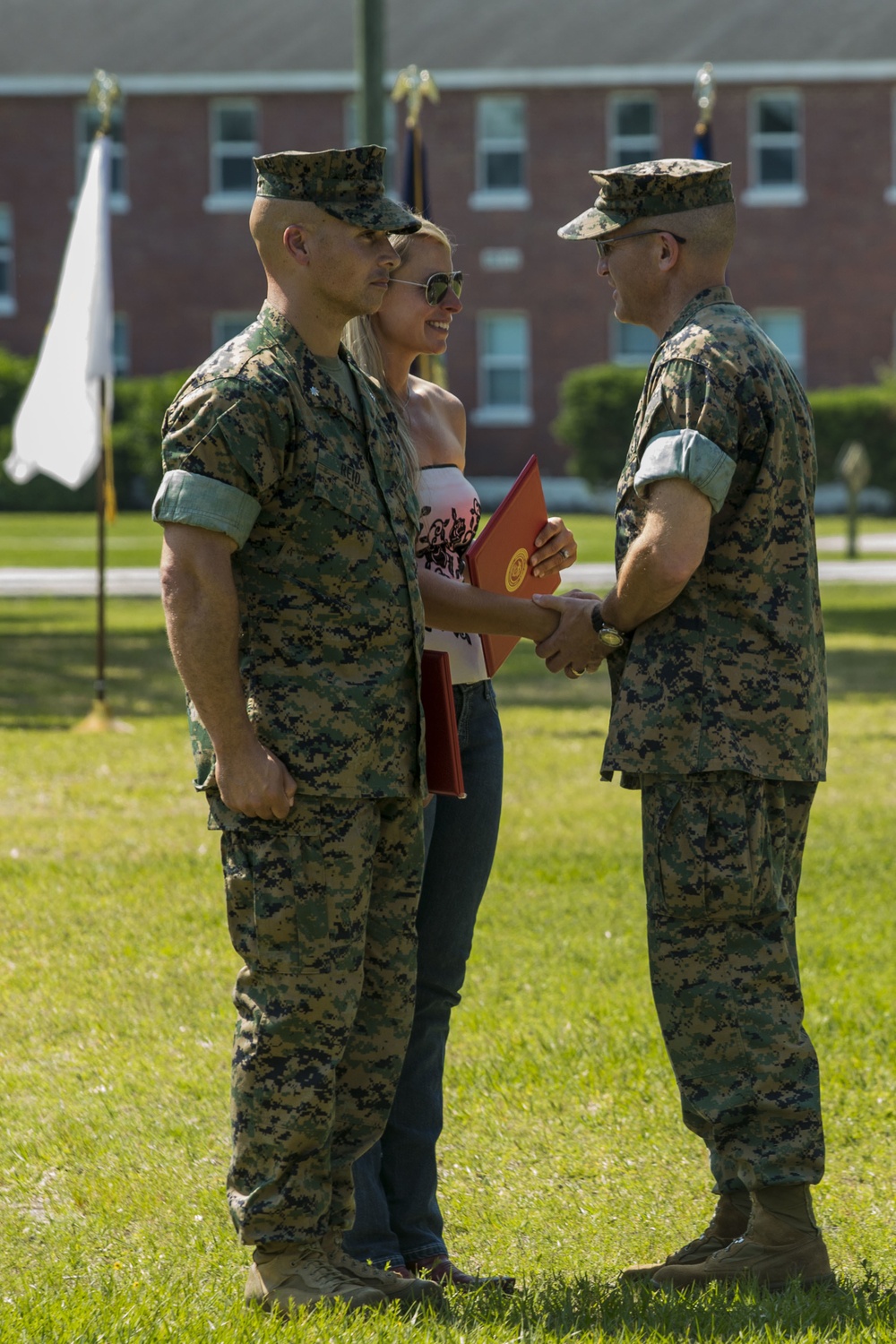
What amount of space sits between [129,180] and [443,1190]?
119ft

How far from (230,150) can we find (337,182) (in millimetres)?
35946

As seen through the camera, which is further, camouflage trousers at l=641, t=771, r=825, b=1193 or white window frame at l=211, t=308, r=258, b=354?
white window frame at l=211, t=308, r=258, b=354

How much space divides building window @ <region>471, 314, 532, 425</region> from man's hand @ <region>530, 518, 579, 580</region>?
3346cm

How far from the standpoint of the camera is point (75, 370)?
11.7m

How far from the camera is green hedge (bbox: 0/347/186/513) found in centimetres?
3581

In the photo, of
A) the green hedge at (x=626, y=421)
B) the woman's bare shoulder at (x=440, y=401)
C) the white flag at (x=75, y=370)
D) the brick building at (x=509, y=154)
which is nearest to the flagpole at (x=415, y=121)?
the white flag at (x=75, y=370)

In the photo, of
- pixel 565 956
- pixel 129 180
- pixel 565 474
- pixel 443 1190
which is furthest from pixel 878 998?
pixel 129 180

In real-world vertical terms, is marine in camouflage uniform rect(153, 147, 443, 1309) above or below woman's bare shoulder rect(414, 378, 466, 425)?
below

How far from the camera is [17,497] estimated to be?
3659 centimetres

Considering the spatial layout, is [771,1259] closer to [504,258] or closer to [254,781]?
[254,781]

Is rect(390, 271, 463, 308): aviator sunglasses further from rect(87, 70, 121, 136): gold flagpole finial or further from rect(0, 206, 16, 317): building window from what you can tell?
rect(0, 206, 16, 317): building window

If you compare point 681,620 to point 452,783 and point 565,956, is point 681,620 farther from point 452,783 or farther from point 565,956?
point 565,956

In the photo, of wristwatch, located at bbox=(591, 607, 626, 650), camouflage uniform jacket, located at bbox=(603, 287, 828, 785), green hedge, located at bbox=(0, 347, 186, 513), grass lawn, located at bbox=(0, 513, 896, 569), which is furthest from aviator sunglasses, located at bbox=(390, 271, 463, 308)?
green hedge, located at bbox=(0, 347, 186, 513)

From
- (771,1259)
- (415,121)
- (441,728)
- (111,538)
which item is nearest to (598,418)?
(111,538)
